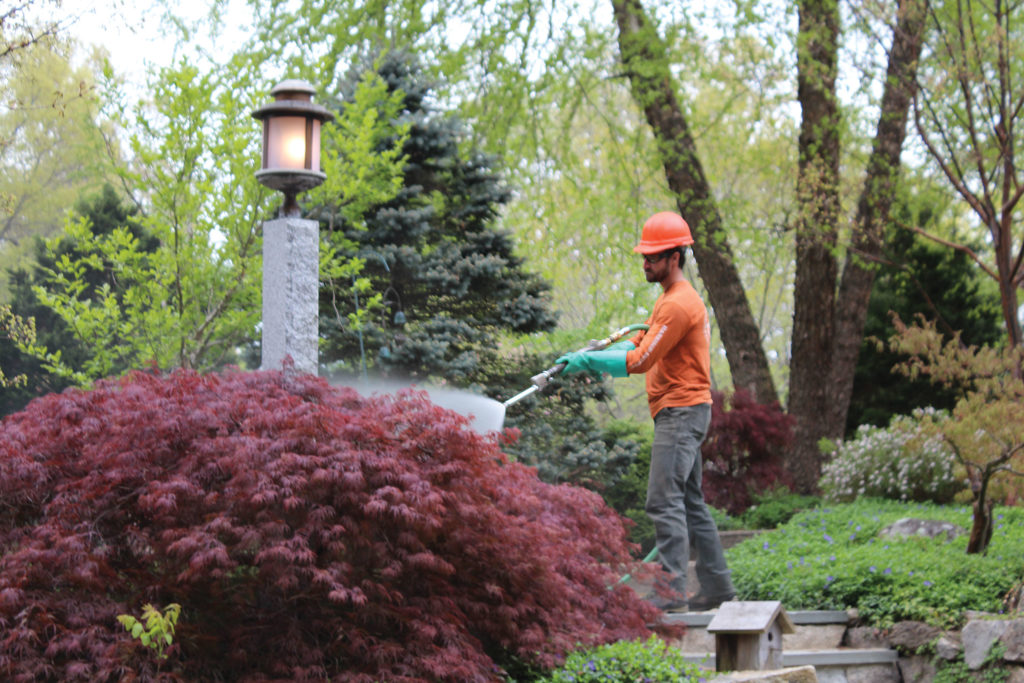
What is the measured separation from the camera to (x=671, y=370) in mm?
4805

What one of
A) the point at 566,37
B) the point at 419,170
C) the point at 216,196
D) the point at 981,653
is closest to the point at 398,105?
the point at 419,170

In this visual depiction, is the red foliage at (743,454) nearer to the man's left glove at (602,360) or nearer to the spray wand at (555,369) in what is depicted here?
the spray wand at (555,369)

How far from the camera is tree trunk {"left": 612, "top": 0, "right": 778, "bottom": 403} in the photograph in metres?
10.2

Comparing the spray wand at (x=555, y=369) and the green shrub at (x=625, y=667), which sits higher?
the spray wand at (x=555, y=369)

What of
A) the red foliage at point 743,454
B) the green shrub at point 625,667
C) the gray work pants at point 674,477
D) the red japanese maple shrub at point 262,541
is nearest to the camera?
the red japanese maple shrub at point 262,541

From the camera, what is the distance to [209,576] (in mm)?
3041

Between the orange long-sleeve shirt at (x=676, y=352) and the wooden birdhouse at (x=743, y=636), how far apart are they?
1038 millimetres

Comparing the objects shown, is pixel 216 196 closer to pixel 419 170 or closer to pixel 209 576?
pixel 419 170

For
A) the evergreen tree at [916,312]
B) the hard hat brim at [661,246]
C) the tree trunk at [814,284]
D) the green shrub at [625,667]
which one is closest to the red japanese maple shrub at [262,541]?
the green shrub at [625,667]

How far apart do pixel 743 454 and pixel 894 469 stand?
1366 mm

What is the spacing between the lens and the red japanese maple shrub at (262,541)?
294 centimetres

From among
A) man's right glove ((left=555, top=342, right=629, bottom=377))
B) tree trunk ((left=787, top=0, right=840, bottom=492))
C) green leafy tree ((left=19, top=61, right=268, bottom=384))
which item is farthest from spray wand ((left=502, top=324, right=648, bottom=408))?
tree trunk ((left=787, top=0, right=840, bottom=492))

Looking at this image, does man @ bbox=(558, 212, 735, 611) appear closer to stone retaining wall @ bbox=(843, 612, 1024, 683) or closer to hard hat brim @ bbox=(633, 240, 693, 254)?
hard hat brim @ bbox=(633, 240, 693, 254)

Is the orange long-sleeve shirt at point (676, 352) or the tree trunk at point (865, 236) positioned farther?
the tree trunk at point (865, 236)
